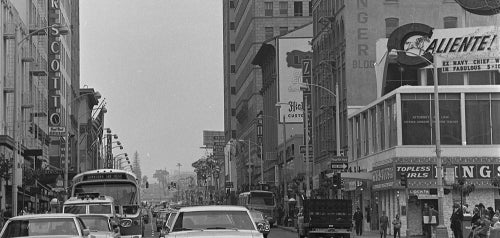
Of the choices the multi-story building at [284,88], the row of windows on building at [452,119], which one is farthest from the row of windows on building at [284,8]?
the row of windows on building at [452,119]

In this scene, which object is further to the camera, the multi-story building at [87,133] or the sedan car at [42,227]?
the multi-story building at [87,133]

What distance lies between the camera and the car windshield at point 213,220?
1831 centimetres

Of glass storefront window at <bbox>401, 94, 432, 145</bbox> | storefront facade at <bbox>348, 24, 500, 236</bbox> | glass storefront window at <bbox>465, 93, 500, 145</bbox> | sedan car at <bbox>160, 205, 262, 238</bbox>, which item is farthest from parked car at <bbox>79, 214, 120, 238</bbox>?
glass storefront window at <bbox>465, 93, 500, 145</bbox>

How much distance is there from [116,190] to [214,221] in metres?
23.0

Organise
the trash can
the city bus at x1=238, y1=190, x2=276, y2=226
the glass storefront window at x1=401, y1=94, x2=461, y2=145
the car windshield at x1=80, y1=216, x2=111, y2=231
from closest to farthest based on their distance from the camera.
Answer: the car windshield at x1=80, y1=216, x2=111, y2=231, the trash can, the glass storefront window at x1=401, y1=94, x2=461, y2=145, the city bus at x1=238, y1=190, x2=276, y2=226

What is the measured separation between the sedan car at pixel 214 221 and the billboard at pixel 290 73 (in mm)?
99908

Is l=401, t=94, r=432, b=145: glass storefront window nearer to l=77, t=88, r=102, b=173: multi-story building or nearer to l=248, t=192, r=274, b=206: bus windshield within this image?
l=248, t=192, r=274, b=206: bus windshield

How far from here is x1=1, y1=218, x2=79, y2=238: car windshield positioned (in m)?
20.7

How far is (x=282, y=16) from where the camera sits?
146625mm

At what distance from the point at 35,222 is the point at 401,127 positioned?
40546 mm

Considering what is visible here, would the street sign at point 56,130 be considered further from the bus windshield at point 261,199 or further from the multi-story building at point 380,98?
the multi-story building at point 380,98

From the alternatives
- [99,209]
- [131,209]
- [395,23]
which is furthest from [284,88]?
[99,209]

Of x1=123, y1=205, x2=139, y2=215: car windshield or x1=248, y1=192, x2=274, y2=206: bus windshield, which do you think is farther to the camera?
x1=248, y1=192, x2=274, y2=206: bus windshield

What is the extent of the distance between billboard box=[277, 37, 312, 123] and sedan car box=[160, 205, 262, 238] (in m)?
99.9
